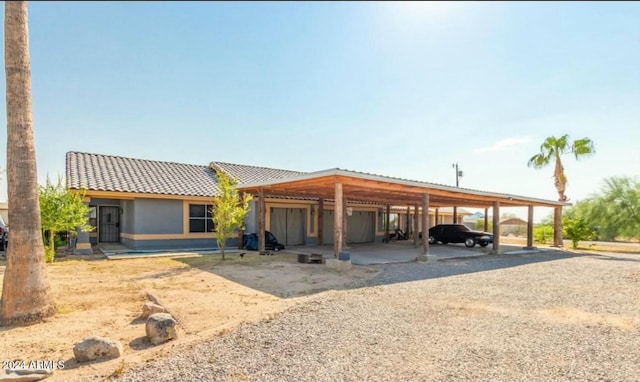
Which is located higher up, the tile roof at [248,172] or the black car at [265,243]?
the tile roof at [248,172]

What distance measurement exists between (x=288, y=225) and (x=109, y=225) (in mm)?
8846

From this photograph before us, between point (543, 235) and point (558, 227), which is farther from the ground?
point (558, 227)

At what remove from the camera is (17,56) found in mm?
5125

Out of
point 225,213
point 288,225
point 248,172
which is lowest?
point 288,225

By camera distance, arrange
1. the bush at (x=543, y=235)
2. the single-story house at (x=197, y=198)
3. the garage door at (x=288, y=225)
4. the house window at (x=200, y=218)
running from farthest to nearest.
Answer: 1. the bush at (x=543, y=235)
2. the garage door at (x=288, y=225)
3. the house window at (x=200, y=218)
4. the single-story house at (x=197, y=198)

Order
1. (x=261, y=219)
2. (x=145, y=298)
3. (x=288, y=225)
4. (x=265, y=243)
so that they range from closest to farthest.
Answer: (x=145, y=298) → (x=261, y=219) → (x=265, y=243) → (x=288, y=225)

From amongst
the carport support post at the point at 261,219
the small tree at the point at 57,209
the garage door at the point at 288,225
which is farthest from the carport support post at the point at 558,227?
the small tree at the point at 57,209

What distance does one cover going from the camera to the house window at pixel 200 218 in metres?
15.7

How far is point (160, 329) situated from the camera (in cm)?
441

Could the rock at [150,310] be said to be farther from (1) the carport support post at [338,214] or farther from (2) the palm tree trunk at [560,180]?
(2) the palm tree trunk at [560,180]

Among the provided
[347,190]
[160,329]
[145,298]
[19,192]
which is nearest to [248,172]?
[347,190]

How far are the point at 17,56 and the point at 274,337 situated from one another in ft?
18.3

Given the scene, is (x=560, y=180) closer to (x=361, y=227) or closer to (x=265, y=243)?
(x=361, y=227)

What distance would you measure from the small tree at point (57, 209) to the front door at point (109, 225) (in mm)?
Result: 5530
